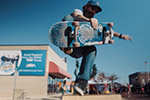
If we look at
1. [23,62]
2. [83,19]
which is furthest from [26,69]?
[83,19]

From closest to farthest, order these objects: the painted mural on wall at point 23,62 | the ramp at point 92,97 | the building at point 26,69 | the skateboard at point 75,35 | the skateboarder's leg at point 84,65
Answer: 1. the ramp at point 92,97
2. the skateboard at point 75,35
3. the skateboarder's leg at point 84,65
4. the building at point 26,69
5. the painted mural on wall at point 23,62

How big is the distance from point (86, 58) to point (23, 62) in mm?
14668

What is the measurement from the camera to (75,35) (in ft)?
11.9

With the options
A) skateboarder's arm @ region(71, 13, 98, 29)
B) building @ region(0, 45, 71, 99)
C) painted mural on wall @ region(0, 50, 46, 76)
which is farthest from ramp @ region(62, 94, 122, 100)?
painted mural on wall @ region(0, 50, 46, 76)

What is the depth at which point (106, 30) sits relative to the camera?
3.95m

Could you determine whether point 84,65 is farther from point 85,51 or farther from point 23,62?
point 23,62

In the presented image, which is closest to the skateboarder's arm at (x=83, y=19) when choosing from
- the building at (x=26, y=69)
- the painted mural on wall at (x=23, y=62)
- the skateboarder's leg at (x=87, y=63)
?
the skateboarder's leg at (x=87, y=63)

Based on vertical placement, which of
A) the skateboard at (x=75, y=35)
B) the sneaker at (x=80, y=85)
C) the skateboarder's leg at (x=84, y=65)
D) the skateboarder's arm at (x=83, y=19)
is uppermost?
the skateboarder's arm at (x=83, y=19)

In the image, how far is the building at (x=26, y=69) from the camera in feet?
54.4

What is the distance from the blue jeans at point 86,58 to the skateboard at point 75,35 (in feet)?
0.98

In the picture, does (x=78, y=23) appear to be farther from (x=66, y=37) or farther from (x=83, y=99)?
(x=83, y=99)

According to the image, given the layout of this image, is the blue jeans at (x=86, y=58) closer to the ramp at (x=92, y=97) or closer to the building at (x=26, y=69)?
the ramp at (x=92, y=97)

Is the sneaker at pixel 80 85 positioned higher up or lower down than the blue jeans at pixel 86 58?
lower down

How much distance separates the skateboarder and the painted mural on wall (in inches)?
533
